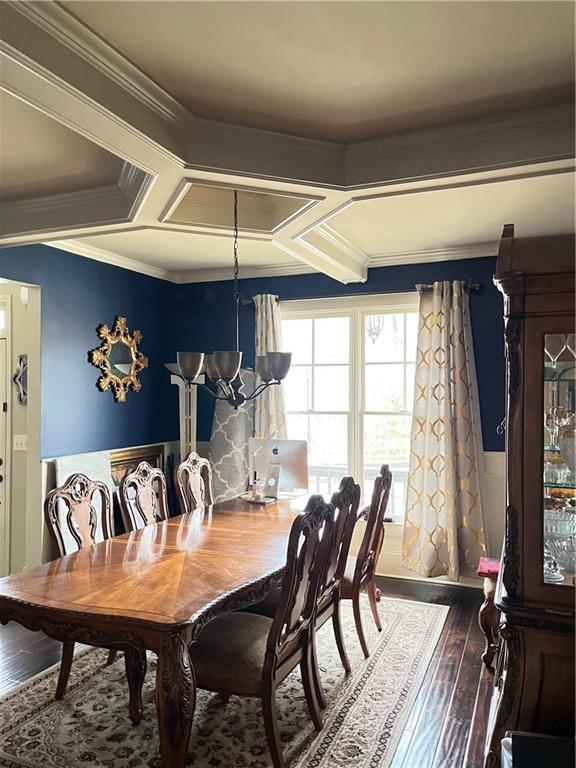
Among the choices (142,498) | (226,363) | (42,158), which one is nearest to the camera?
(42,158)

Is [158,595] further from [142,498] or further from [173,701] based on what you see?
[142,498]

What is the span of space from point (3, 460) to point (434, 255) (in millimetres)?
3666

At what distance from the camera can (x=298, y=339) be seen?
521 centimetres

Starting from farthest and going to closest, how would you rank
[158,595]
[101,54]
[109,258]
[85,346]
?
1. [109,258]
2. [85,346]
3. [158,595]
4. [101,54]

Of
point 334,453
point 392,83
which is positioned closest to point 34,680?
point 334,453

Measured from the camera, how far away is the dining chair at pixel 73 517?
2.80 metres

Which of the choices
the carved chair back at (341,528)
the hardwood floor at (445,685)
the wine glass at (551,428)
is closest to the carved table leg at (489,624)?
the hardwood floor at (445,685)

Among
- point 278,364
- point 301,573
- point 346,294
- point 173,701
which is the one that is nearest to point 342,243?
point 346,294

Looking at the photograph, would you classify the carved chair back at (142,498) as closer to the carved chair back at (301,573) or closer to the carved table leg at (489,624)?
the carved chair back at (301,573)

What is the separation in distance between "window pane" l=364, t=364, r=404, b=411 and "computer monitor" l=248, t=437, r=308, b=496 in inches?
47.4

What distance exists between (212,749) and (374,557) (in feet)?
4.88

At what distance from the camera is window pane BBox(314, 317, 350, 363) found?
5020 mm

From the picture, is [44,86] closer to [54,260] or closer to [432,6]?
[432,6]

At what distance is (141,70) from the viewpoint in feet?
6.50
